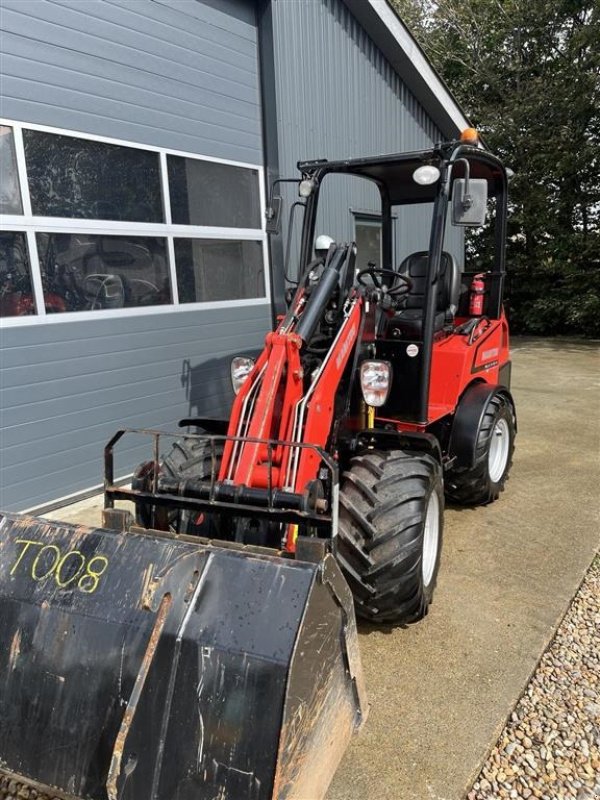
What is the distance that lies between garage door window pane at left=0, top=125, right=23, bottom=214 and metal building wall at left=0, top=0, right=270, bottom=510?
0.17m

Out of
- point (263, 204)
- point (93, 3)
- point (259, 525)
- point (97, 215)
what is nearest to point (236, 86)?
point (263, 204)

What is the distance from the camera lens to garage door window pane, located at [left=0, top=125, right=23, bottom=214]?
4.34 metres

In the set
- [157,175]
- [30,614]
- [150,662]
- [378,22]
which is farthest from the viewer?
[378,22]

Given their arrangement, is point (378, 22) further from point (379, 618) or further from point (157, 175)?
point (379, 618)

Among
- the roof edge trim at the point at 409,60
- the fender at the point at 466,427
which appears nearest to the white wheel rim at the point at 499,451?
the fender at the point at 466,427

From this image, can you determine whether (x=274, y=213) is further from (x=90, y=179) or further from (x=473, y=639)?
(x=473, y=639)

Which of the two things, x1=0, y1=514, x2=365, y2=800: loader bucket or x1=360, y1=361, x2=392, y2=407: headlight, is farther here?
x1=360, y1=361, x2=392, y2=407: headlight

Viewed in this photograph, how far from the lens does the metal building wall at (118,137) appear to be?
4.54 meters

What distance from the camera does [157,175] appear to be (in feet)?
18.0

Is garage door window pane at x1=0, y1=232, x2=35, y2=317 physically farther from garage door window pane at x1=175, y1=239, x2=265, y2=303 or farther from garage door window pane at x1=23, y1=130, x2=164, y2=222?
garage door window pane at x1=175, y1=239, x2=265, y2=303

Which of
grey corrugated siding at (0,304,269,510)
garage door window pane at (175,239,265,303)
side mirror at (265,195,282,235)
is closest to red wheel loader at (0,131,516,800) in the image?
side mirror at (265,195,282,235)

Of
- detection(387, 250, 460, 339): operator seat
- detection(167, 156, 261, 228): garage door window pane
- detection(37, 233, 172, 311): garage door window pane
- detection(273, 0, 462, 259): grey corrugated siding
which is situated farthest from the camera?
detection(273, 0, 462, 259): grey corrugated siding

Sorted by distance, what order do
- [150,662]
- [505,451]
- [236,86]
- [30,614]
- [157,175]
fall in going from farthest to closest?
[236,86]
[157,175]
[505,451]
[30,614]
[150,662]

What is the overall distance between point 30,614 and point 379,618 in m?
1.60
